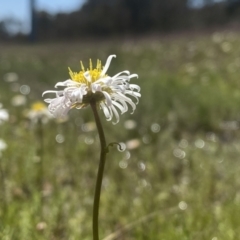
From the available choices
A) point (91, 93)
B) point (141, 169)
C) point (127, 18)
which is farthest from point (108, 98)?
point (127, 18)

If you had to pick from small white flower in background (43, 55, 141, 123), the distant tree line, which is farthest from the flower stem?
the distant tree line

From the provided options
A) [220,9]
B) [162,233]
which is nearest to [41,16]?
[220,9]

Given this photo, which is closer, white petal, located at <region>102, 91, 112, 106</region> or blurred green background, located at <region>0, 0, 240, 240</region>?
white petal, located at <region>102, 91, 112, 106</region>

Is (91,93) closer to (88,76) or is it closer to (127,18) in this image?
(88,76)

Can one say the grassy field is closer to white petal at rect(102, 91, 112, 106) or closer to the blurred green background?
the blurred green background

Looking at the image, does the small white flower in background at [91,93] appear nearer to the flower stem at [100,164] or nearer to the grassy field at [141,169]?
the flower stem at [100,164]

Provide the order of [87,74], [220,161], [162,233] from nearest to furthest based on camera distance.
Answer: [87,74]
[162,233]
[220,161]

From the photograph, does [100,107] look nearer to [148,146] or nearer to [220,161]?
[220,161]
